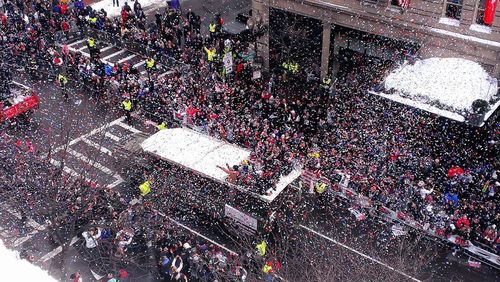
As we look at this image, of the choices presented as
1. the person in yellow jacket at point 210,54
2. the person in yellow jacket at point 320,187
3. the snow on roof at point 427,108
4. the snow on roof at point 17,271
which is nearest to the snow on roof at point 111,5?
the person in yellow jacket at point 210,54

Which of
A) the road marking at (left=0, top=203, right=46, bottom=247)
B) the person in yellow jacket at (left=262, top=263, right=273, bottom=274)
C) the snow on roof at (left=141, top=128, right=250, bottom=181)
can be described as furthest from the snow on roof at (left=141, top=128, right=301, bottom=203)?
the road marking at (left=0, top=203, right=46, bottom=247)

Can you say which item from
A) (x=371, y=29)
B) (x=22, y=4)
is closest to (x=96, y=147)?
(x=371, y=29)

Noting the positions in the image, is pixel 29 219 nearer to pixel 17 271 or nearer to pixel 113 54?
pixel 113 54

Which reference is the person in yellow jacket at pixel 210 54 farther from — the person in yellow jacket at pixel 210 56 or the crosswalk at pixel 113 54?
the crosswalk at pixel 113 54

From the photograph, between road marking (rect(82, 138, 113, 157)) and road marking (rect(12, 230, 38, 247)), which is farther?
road marking (rect(82, 138, 113, 157))

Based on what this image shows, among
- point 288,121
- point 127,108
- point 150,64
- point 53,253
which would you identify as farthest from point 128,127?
A: point 53,253

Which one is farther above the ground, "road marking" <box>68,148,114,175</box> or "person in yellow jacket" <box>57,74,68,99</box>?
"person in yellow jacket" <box>57,74,68,99</box>

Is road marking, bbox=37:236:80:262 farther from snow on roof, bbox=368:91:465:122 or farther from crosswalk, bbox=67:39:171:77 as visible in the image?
crosswalk, bbox=67:39:171:77
